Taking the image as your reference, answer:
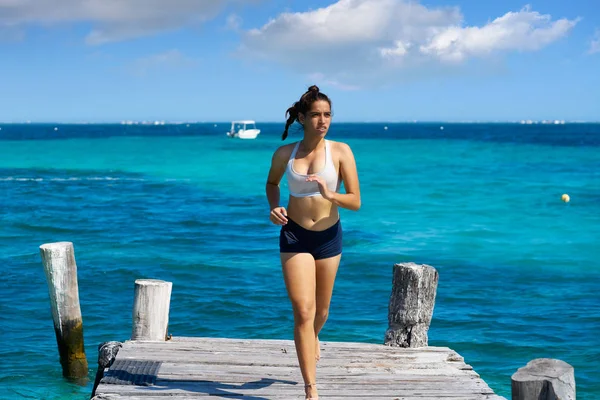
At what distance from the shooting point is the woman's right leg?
583 cm

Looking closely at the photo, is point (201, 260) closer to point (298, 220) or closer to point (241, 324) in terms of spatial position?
point (241, 324)

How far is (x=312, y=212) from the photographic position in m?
5.95

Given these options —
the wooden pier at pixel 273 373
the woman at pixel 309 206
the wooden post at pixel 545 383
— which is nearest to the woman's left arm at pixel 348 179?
the woman at pixel 309 206

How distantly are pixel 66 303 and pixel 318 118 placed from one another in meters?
5.59

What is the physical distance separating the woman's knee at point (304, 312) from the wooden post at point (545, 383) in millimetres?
1732

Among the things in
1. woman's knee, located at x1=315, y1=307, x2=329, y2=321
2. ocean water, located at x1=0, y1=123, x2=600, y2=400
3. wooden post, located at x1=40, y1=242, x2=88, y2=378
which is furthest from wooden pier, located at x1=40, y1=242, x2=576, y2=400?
ocean water, located at x1=0, y1=123, x2=600, y2=400

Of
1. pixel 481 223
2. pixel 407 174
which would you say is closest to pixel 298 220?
pixel 481 223

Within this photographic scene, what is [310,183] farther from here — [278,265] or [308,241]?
[278,265]

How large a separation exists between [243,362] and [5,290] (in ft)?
33.7

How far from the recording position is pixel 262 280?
1714 cm

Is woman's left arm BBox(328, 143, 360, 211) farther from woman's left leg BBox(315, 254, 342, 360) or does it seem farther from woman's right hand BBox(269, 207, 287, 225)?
woman's left leg BBox(315, 254, 342, 360)

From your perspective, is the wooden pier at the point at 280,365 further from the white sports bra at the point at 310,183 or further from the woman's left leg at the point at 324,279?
the white sports bra at the point at 310,183

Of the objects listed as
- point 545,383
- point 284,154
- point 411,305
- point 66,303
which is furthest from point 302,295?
point 66,303

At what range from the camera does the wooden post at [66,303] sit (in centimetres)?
969
